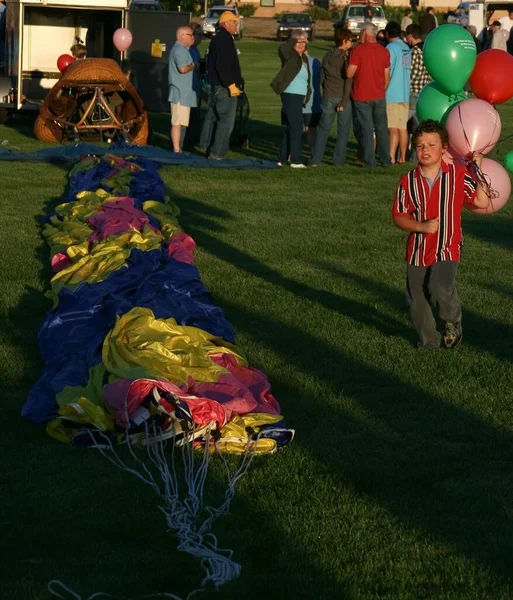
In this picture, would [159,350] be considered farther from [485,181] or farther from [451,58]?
[451,58]

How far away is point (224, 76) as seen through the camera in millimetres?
17109

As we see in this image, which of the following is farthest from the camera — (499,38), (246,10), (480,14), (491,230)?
(246,10)

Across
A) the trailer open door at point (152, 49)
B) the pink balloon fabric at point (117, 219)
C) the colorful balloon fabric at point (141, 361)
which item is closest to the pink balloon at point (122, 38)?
the trailer open door at point (152, 49)

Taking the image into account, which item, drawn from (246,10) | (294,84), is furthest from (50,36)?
(246,10)

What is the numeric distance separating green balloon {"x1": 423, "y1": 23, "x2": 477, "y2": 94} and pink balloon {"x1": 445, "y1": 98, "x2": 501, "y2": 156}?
0.75 meters

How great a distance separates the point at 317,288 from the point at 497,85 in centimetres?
220

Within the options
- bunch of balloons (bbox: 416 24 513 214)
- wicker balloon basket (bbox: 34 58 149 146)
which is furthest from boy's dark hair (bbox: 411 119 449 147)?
wicker balloon basket (bbox: 34 58 149 146)

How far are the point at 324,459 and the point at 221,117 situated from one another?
39.1 feet

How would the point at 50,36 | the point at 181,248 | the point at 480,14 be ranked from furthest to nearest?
the point at 480,14
the point at 50,36
the point at 181,248

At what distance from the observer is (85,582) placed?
15.2 ft

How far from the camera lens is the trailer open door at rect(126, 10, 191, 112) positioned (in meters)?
21.4

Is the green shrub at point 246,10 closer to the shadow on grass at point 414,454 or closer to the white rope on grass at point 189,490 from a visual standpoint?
the shadow on grass at point 414,454

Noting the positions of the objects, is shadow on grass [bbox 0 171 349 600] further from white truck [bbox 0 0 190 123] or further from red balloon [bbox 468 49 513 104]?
white truck [bbox 0 0 190 123]

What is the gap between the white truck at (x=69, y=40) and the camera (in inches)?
834
